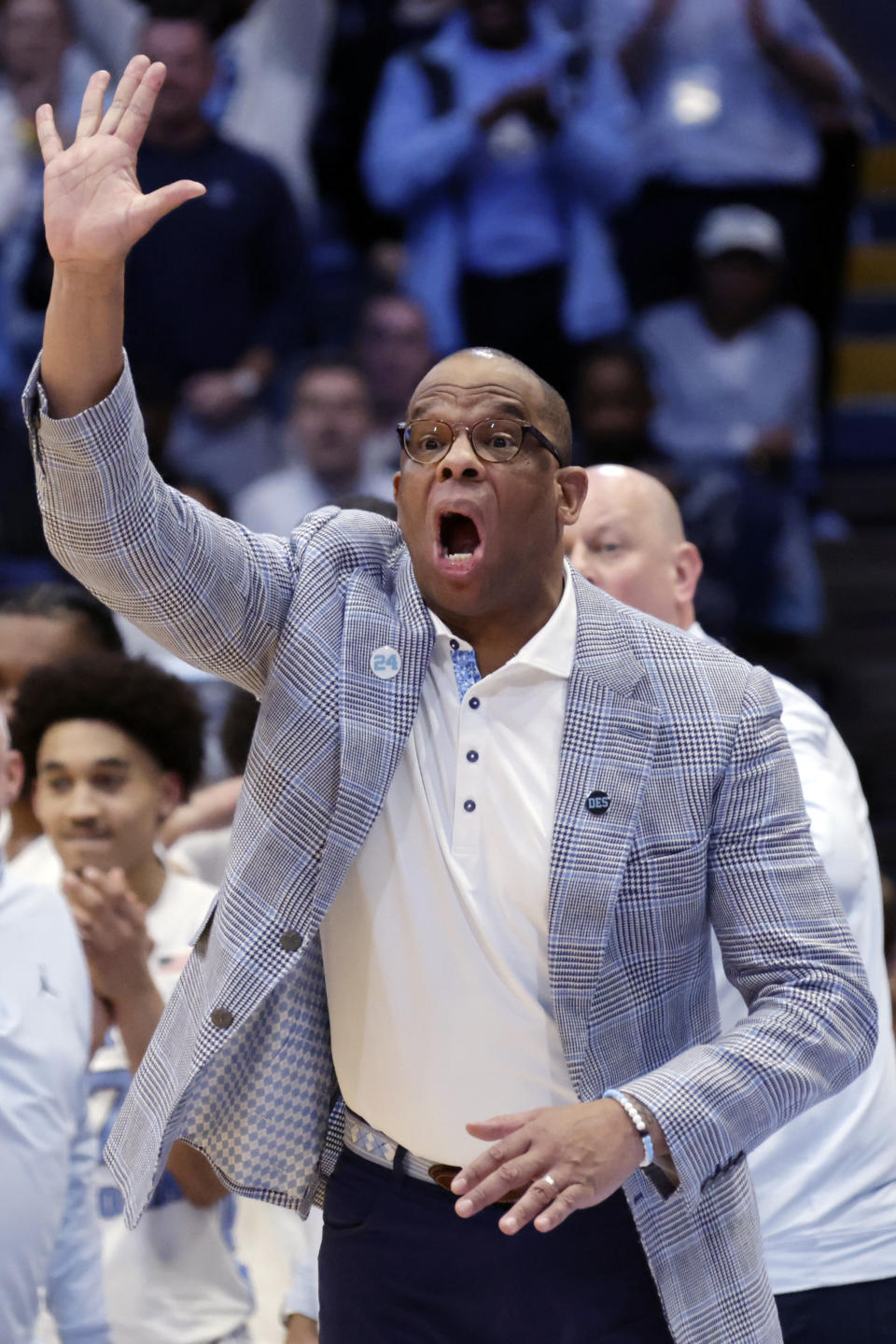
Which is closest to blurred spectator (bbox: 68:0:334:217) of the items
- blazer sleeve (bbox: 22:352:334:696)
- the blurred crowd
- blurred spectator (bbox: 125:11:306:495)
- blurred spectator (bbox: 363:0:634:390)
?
the blurred crowd

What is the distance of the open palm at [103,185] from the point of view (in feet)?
4.91

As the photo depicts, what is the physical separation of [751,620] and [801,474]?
0.60 metres

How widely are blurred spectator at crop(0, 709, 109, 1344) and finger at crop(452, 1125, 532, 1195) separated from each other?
41.0 inches

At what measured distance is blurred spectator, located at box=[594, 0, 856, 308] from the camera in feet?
19.2

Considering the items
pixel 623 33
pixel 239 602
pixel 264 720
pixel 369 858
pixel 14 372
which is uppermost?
pixel 239 602

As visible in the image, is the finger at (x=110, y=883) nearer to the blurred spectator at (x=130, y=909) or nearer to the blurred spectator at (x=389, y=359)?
the blurred spectator at (x=130, y=909)

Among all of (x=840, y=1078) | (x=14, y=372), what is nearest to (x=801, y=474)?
(x=14, y=372)

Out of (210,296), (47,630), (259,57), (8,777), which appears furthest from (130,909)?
(259,57)

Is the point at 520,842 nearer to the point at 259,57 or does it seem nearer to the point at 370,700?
the point at 370,700

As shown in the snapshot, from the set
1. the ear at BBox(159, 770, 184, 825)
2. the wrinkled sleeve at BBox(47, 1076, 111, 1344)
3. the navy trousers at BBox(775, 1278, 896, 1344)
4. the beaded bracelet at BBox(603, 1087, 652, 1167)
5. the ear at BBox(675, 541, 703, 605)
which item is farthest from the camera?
the ear at BBox(159, 770, 184, 825)

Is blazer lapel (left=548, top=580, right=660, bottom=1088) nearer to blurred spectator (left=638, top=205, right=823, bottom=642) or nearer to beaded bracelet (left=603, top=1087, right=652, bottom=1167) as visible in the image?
beaded bracelet (left=603, top=1087, right=652, bottom=1167)

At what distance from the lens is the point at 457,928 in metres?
1.71

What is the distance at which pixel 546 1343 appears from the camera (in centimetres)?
169

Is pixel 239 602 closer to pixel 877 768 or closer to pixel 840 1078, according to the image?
pixel 840 1078
